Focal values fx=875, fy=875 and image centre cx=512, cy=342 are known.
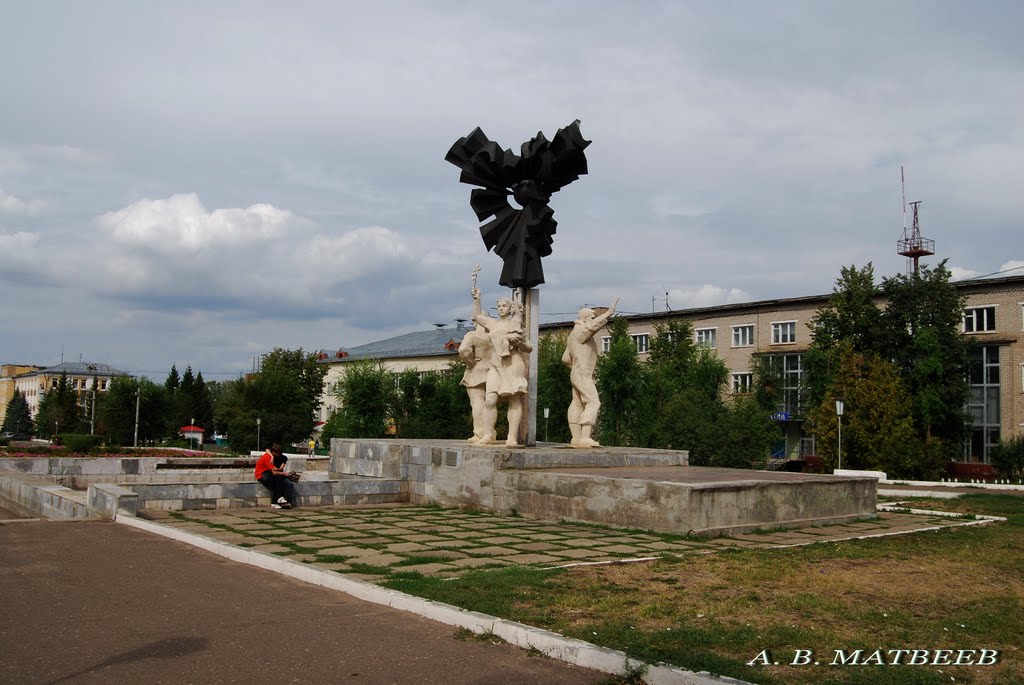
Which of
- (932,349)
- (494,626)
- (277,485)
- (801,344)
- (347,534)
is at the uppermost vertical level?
(801,344)

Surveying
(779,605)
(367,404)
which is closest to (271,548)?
(779,605)

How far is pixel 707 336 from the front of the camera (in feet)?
175

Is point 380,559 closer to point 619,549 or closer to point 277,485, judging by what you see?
point 619,549

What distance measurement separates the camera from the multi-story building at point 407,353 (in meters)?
69.7

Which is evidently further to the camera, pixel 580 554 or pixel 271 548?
pixel 271 548

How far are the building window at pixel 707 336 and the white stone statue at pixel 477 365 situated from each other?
3659 cm

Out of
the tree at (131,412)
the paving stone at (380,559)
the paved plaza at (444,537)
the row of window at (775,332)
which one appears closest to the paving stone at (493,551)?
the paved plaza at (444,537)

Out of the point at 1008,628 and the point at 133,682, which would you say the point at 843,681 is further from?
the point at 133,682

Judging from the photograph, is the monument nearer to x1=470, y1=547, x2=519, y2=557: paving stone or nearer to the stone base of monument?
the stone base of monument

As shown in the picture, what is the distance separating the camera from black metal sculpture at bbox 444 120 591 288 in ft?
55.9

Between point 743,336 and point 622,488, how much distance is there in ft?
138

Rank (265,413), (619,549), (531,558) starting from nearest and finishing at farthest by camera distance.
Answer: (531,558) → (619,549) → (265,413)

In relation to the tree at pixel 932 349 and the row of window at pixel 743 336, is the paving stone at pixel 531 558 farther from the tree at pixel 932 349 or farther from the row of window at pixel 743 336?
the row of window at pixel 743 336

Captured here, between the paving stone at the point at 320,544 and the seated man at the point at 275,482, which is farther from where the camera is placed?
the seated man at the point at 275,482
